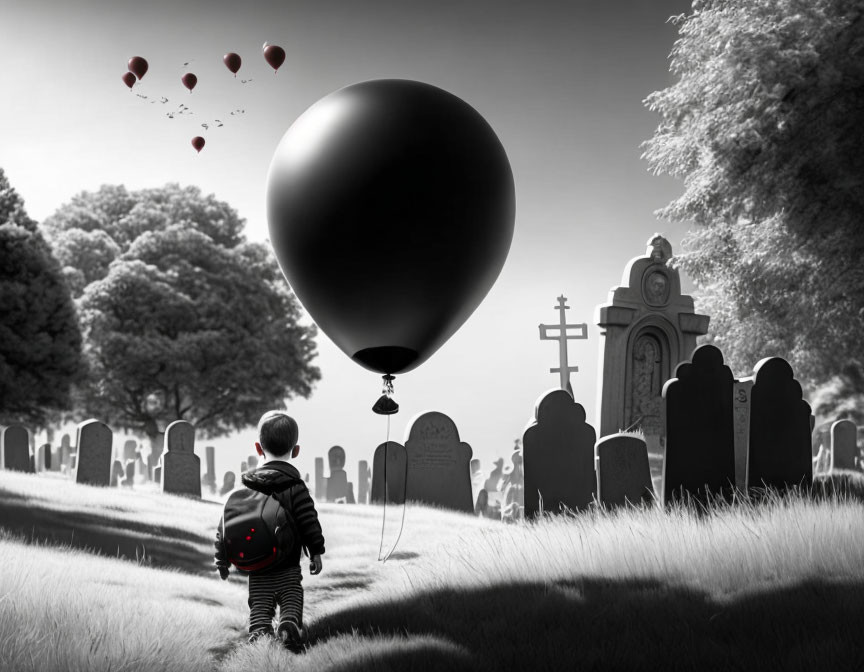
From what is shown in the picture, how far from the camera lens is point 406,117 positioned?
5.12 meters

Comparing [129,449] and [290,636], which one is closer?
[290,636]

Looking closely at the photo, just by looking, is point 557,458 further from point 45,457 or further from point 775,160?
point 45,457

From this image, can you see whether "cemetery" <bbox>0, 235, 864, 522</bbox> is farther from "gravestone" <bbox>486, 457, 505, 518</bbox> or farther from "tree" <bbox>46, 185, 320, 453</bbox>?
"tree" <bbox>46, 185, 320, 453</bbox>

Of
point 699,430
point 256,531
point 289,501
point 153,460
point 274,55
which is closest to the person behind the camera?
point 256,531

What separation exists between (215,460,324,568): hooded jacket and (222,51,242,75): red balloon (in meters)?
10.4

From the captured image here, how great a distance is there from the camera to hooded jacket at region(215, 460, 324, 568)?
4.49 m

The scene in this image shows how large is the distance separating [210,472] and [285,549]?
20.7 meters

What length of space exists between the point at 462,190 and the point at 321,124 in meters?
1.02

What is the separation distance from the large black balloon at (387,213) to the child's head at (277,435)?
2.99ft

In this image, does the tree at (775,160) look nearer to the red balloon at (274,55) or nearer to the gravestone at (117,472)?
the red balloon at (274,55)

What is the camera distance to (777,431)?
846cm

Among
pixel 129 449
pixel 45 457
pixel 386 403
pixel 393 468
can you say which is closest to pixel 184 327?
pixel 129 449

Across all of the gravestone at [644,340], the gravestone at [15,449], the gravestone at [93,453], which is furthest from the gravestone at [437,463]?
the gravestone at [15,449]

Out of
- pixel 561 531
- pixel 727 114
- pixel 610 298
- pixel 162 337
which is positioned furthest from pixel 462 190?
pixel 162 337
